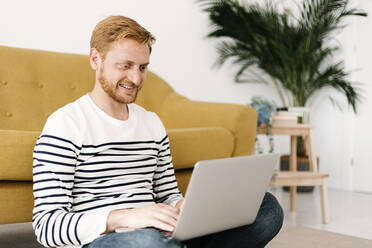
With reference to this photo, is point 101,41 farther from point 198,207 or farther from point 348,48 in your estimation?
point 348,48

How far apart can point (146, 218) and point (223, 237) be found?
0.87ft

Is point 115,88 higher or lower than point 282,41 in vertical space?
lower

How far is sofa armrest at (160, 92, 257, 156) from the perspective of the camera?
248 cm

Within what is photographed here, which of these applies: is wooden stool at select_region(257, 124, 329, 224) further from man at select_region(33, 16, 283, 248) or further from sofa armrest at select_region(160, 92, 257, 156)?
man at select_region(33, 16, 283, 248)

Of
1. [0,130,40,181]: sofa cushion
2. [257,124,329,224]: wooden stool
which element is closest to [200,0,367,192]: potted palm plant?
[257,124,329,224]: wooden stool

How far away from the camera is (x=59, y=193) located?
1049mm

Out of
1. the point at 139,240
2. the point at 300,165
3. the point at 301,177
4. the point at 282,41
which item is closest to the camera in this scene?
the point at 139,240

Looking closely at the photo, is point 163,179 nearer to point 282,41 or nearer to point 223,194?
point 223,194

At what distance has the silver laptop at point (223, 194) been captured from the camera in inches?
37.4

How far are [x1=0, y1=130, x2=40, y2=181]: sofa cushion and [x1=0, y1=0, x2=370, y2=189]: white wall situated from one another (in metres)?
1.27

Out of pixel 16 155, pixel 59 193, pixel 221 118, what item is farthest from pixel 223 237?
pixel 221 118

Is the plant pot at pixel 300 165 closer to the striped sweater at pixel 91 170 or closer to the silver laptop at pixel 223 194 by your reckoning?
the striped sweater at pixel 91 170

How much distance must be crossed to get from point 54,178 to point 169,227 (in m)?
0.29

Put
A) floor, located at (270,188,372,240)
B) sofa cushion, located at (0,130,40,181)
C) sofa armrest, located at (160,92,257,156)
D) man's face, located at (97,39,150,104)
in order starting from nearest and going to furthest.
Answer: man's face, located at (97,39,150,104)
sofa cushion, located at (0,130,40,181)
sofa armrest, located at (160,92,257,156)
floor, located at (270,188,372,240)
